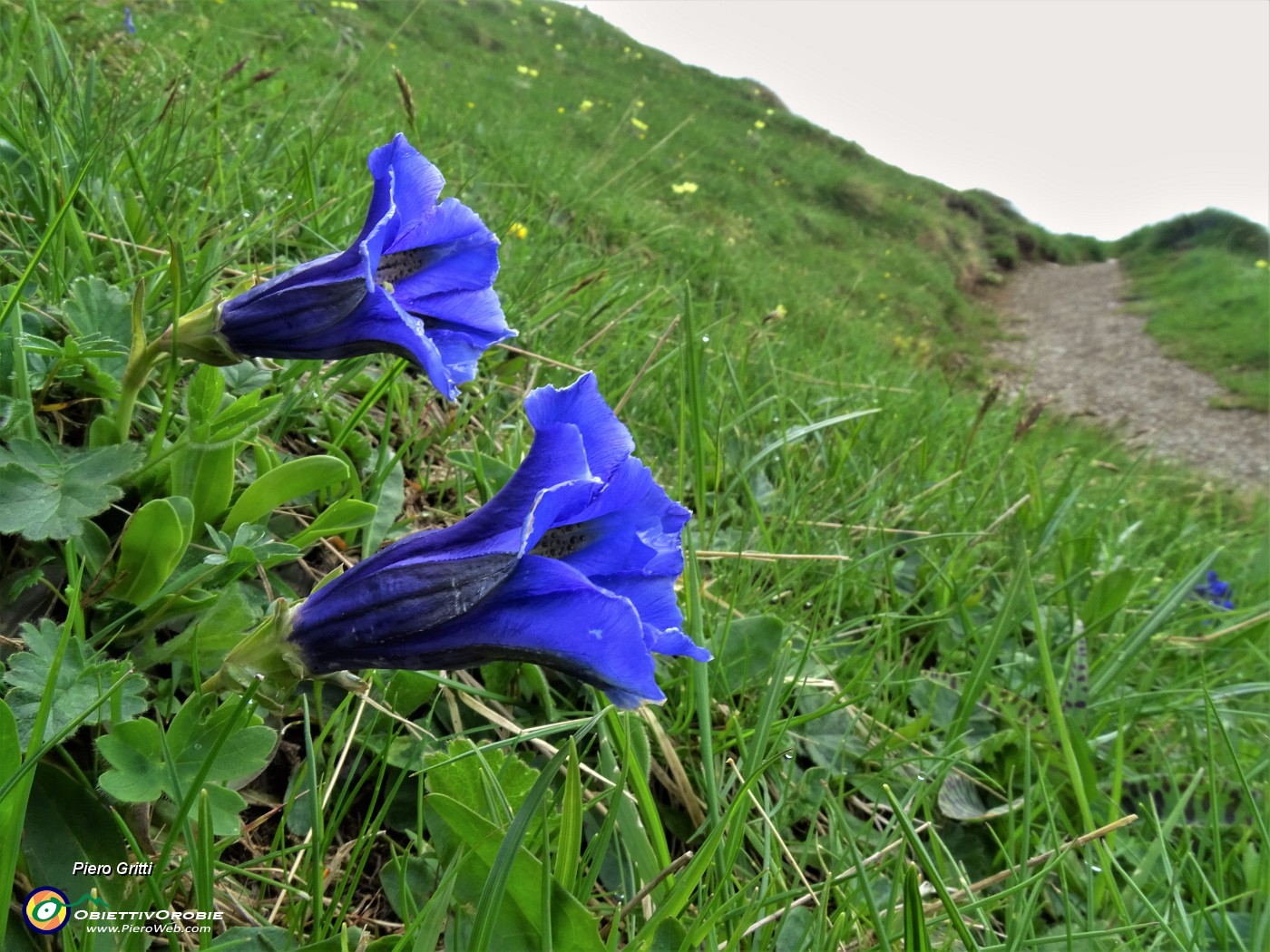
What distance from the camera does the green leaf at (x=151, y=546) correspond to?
1039 mm

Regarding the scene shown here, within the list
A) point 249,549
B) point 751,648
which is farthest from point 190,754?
point 751,648

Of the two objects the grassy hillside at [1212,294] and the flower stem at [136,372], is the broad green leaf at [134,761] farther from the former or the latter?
the grassy hillside at [1212,294]

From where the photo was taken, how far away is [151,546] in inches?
41.5

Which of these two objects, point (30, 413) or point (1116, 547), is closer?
point (30, 413)

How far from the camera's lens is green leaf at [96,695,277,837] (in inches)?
34.8

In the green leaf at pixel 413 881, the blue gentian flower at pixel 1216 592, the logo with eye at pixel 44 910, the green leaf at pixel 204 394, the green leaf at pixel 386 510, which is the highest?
the green leaf at pixel 204 394

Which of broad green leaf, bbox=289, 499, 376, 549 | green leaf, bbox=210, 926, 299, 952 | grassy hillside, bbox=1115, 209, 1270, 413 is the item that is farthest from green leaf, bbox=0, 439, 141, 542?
grassy hillside, bbox=1115, 209, 1270, 413

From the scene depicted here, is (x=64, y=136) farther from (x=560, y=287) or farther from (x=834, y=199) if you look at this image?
(x=834, y=199)

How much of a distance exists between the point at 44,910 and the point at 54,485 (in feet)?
1.65

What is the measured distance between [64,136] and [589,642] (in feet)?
5.64

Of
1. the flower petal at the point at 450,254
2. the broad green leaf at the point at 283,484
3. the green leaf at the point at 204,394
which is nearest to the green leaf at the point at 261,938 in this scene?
the broad green leaf at the point at 283,484

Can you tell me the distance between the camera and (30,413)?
1128mm

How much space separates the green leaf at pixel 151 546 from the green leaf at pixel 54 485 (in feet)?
0.21

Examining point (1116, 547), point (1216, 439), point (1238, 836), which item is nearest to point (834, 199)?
point (1216, 439)
